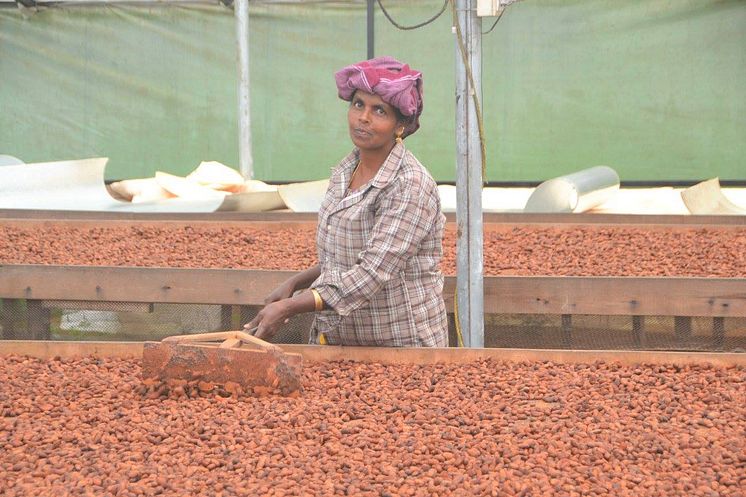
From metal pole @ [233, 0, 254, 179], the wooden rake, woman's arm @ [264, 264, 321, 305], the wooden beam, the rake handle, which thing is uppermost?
metal pole @ [233, 0, 254, 179]

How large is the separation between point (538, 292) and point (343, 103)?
5.56 metres

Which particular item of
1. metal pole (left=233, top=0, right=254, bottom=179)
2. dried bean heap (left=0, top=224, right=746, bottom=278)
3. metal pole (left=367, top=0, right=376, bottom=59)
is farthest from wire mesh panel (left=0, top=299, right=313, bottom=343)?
metal pole (left=367, top=0, right=376, bottom=59)

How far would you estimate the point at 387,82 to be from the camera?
107 inches

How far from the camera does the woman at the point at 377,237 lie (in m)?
2.72

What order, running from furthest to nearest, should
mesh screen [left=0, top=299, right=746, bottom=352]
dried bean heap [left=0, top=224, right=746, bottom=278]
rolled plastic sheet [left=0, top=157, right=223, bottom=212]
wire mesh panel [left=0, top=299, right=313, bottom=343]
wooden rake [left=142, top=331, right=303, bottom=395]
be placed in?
rolled plastic sheet [left=0, top=157, right=223, bottom=212] → dried bean heap [left=0, top=224, right=746, bottom=278] → wire mesh panel [left=0, top=299, right=313, bottom=343] → mesh screen [left=0, top=299, right=746, bottom=352] → wooden rake [left=142, top=331, right=303, bottom=395]

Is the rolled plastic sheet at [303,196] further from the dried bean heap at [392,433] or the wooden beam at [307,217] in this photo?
the dried bean heap at [392,433]

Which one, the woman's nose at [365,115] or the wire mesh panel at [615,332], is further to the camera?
the wire mesh panel at [615,332]

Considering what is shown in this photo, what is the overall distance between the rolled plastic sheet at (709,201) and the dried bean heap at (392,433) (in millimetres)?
3839

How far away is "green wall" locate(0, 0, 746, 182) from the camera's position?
29.3ft

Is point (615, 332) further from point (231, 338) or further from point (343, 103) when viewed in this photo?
point (343, 103)

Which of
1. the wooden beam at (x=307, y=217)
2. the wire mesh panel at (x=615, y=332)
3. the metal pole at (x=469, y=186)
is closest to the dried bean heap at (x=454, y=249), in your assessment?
the wooden beam at (x=307, y=217)

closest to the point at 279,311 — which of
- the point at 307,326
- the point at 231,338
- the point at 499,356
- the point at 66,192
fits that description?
the point at 231,338

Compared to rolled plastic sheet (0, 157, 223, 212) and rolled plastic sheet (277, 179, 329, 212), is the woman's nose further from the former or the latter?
rolled plastic sheet (0, 157, 223, 212)

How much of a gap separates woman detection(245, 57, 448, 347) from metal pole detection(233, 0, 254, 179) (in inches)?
199
